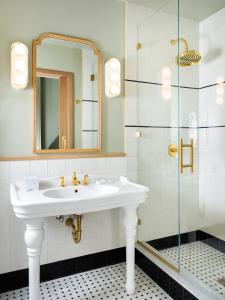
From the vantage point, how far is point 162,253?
2070 millimetres

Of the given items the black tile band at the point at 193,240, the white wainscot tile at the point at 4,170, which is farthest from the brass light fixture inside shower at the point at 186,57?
the white wainscot tile at the point at 4,170

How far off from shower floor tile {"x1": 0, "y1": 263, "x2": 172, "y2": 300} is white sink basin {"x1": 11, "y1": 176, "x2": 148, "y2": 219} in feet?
2.46

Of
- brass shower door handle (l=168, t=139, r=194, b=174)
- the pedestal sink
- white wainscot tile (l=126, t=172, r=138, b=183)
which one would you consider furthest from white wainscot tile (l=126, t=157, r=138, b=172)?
brass shower door handle (l=168, t=139, r=194, b=174)

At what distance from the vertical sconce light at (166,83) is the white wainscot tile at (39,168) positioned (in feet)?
3.84

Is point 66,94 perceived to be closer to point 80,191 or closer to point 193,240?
point 80,191

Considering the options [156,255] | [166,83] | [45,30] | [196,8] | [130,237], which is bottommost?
[156,255]

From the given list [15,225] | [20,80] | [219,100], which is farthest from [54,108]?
[219,100]

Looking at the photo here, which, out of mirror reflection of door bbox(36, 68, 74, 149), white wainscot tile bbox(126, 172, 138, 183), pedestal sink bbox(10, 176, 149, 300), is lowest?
pedestal sink bbox(10, 176, 149, 300)

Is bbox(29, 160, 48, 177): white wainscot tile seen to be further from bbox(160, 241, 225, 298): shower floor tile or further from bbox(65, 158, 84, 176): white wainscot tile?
bbox(160, 241, 225, 298): shower floor tile

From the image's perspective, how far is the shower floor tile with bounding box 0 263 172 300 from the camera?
1819 mm

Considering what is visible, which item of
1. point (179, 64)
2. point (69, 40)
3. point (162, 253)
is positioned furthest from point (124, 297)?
point (69, 40)

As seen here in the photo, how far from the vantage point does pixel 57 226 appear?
6.70 feet

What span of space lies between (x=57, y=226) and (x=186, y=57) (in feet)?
5.79

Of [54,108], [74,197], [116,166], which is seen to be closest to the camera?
[74,197]
